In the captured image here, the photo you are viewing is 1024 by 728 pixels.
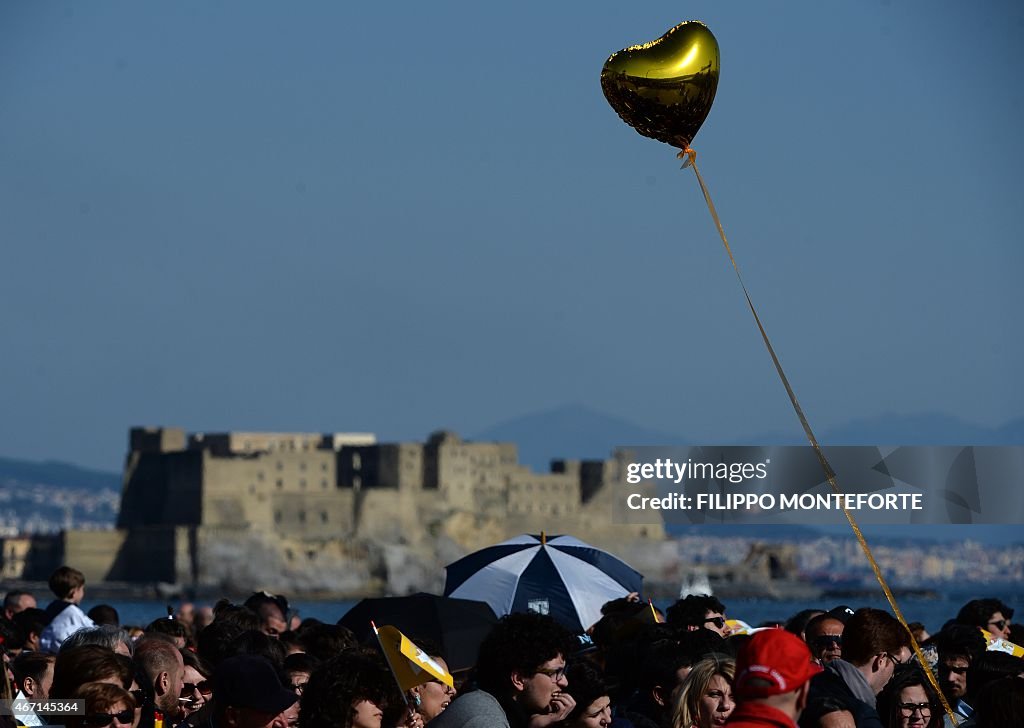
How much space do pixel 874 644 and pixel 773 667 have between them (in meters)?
2.83

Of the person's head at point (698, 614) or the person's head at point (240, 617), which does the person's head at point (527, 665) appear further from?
the person's head at point (240, 617)

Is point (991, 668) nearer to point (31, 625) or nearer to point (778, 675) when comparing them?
point (778, 675)

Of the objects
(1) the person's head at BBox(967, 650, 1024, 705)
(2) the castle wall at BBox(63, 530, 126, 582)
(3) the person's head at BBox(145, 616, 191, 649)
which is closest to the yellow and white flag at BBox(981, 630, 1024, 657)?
(1) the person's head at BBox(967, 650, 1024, 705)

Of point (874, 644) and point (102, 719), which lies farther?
point (874, 644)

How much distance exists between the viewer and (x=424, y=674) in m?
6.52

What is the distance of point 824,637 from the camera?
8.36 m

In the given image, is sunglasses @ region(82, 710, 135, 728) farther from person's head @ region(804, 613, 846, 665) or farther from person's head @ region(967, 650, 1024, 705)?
person's head @ region(804, 613, 846, 665)

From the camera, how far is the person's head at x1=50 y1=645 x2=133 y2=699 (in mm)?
5758

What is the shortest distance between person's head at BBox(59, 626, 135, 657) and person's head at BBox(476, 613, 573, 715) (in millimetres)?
1757

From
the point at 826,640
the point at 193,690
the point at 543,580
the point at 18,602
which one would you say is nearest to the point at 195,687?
the point at 193,690

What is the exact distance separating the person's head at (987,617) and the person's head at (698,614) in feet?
5.69

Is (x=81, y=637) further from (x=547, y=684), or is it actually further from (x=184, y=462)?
(x=184, y=462)

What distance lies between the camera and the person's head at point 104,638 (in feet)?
24.3

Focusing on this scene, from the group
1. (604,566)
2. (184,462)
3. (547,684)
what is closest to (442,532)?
(184,462)
